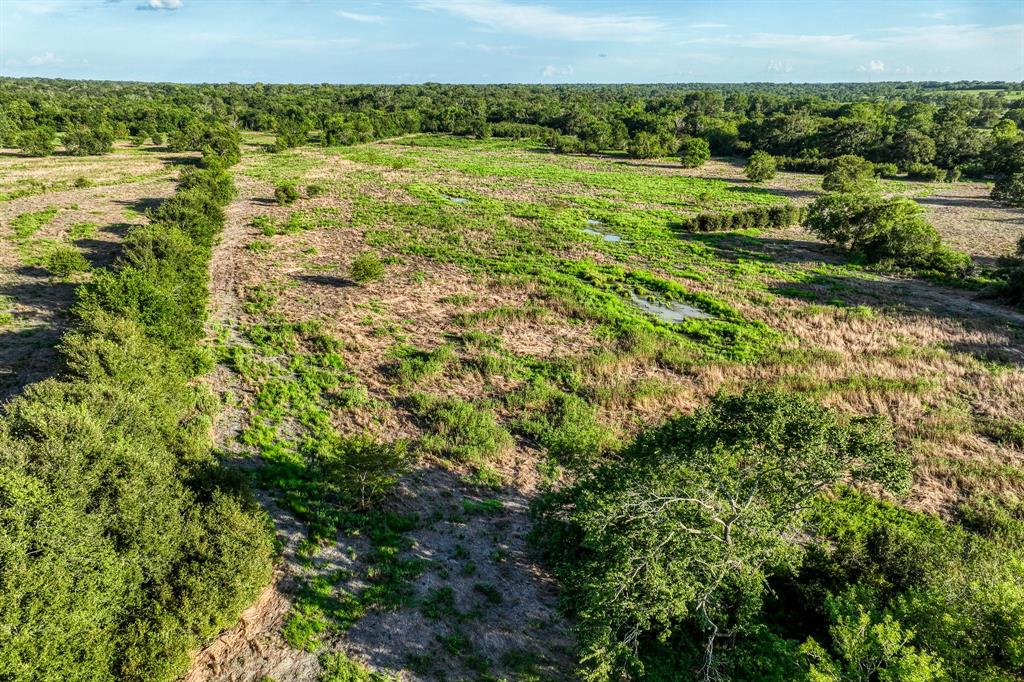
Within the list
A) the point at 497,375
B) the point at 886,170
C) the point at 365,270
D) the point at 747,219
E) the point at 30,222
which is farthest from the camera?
the point at 886,170

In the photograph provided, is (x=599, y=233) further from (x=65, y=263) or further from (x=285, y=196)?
(x=65, y=263)

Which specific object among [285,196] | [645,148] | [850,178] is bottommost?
[285,196]

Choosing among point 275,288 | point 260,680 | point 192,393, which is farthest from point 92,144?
point 260,680

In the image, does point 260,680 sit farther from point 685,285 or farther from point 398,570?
point 685,285

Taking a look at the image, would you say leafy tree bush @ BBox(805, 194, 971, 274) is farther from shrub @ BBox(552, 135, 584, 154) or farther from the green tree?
shrub @ BBox(552, 135, 584, 154)

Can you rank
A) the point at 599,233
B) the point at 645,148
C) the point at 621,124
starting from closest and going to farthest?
the point at 599,233 < the point at 645,148 < the point at 621,124

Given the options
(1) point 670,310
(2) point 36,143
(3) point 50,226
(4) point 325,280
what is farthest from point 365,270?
(2) point 36,143
